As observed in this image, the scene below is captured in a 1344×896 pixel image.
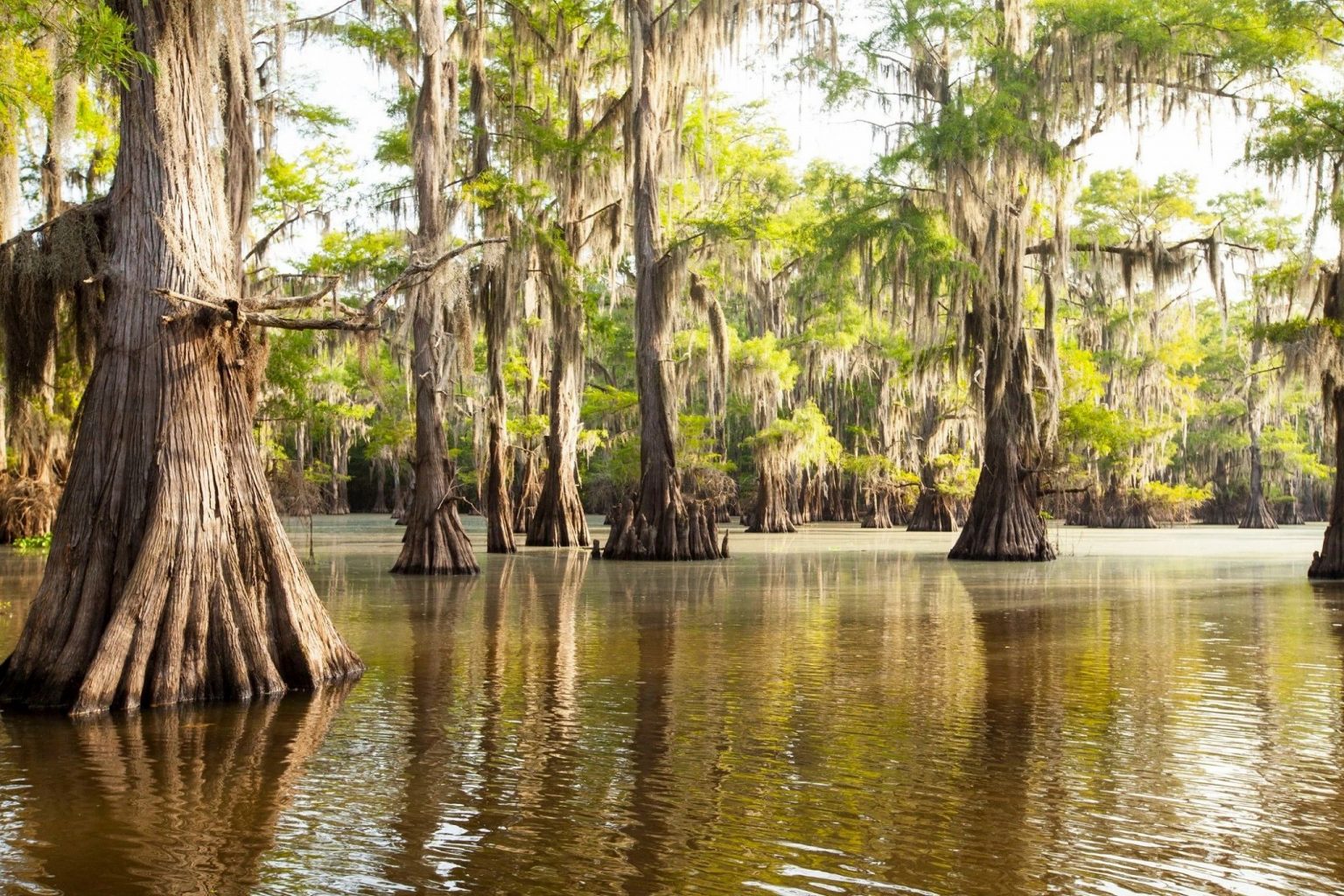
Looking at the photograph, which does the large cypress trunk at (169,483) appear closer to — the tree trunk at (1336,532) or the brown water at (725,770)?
the brown water at (725,770)

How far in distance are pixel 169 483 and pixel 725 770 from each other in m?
3.69

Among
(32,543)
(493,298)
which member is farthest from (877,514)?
(32,543)

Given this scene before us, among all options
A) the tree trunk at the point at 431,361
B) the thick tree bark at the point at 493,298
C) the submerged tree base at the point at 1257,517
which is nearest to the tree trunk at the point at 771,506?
the thick tree bark at the point at 493,298

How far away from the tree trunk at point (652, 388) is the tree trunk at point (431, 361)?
173 inches

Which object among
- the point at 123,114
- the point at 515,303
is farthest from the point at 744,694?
the point at 515,303

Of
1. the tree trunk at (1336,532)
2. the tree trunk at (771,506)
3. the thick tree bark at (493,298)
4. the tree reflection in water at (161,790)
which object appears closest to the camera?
the tree reflection in water at (161,790)

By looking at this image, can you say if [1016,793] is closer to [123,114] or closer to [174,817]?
[174,817]

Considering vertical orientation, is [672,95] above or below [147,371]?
above

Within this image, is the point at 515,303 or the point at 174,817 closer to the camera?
the point at 174,817

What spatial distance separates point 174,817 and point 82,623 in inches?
104

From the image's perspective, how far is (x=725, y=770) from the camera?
225 inches

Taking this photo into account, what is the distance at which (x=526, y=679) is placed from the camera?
27.5ft

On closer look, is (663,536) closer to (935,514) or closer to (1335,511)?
(1335,511)

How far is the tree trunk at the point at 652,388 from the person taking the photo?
75.2ft
